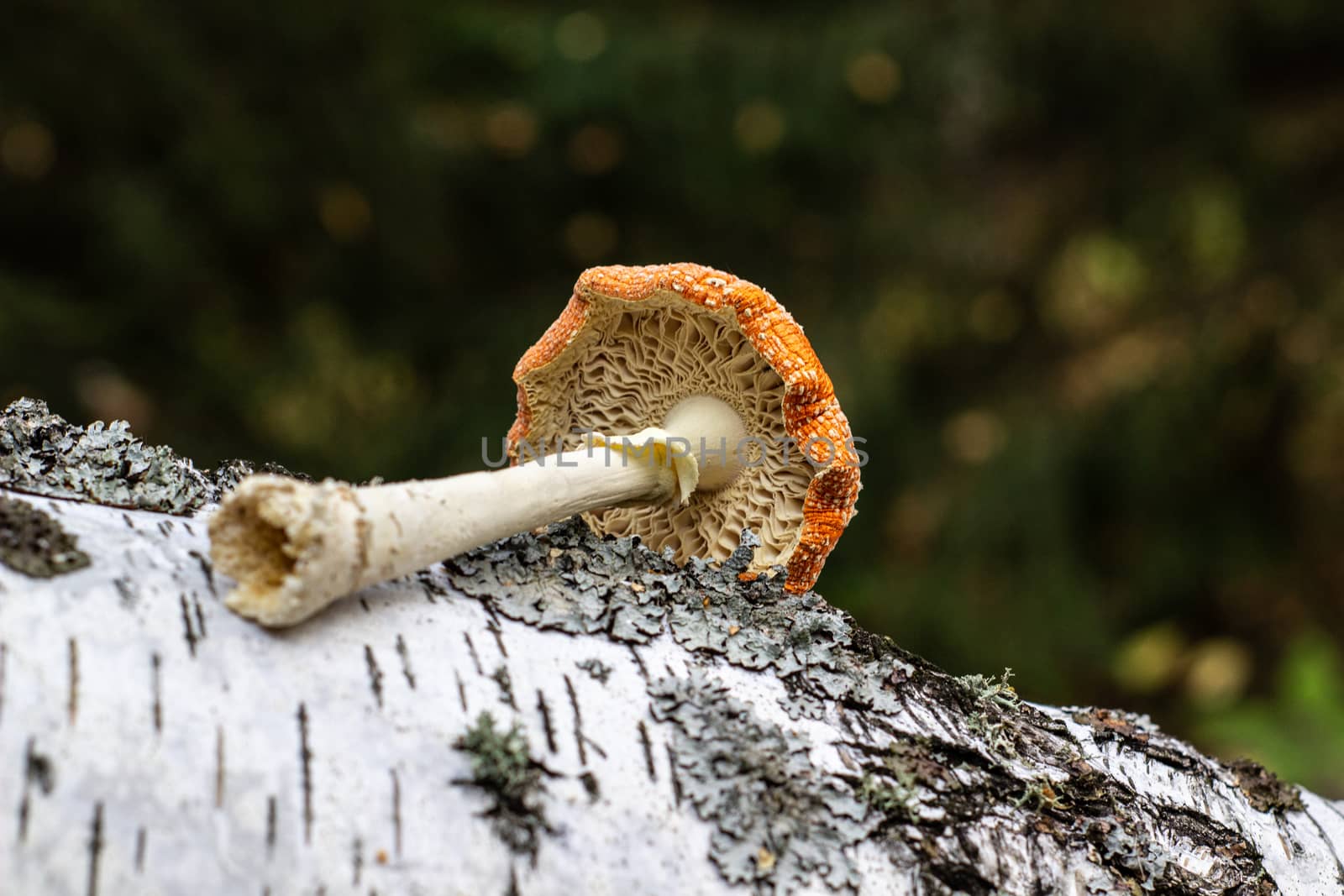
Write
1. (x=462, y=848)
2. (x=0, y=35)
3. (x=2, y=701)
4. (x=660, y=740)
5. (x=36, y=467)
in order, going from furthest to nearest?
(x=0, y=35), (x=36, y=467), (x=660, y=740), (x=462, y=848), (x=2, y=701)

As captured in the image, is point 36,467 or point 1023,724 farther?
point 1023,724

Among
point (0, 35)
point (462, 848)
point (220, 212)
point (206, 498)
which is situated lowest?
point (462, 848)

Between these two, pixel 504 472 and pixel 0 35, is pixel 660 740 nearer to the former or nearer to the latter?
pixel 504 472

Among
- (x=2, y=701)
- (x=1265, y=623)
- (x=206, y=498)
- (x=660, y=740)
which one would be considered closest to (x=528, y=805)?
(x=660, y=740)

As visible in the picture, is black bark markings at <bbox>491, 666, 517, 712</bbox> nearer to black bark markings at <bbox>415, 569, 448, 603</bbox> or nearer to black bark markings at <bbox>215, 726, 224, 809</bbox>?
black bark markings at <bbox>415, 569, 448, 603</bbox>

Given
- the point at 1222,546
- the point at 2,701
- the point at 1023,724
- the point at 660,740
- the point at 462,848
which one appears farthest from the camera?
the point at 1222,546

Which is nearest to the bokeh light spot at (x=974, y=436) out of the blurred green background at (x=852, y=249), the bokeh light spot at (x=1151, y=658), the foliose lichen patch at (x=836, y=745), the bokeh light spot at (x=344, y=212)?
the blurred green background at (x=852, y=249)

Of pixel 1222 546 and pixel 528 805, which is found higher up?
pixel 1222 546

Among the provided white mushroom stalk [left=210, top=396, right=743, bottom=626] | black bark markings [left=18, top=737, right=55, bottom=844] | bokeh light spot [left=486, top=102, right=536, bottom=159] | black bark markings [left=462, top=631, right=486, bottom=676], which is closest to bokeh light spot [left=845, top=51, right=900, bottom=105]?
bokeh light spot [left=486, top=102, right=536, bottom=159]

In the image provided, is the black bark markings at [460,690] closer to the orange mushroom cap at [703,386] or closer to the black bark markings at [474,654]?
the black bark markings at [474,654]
